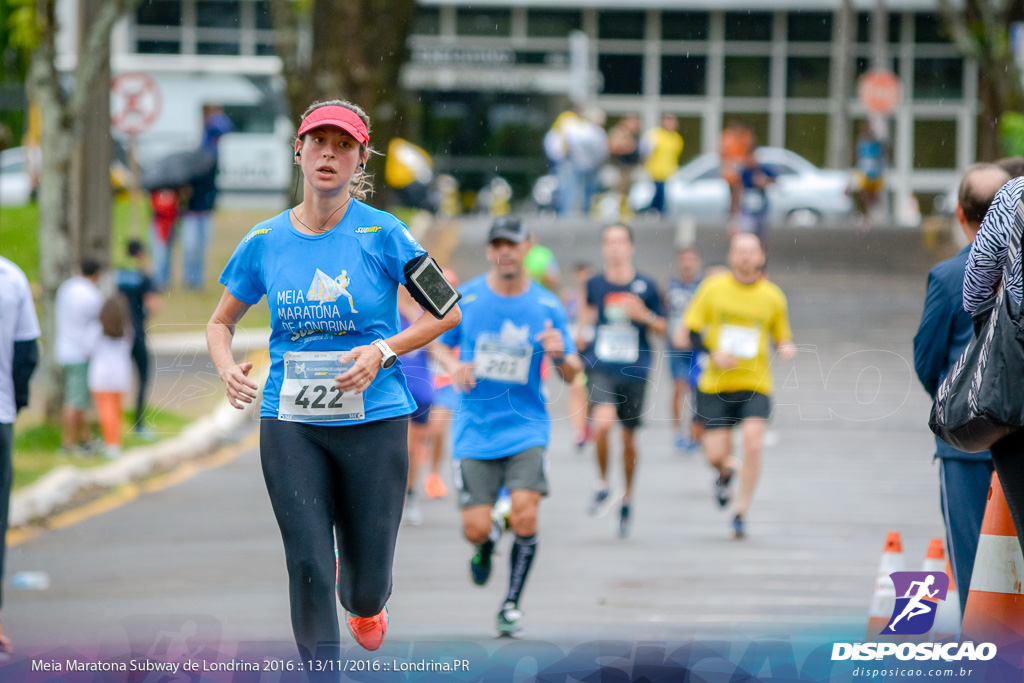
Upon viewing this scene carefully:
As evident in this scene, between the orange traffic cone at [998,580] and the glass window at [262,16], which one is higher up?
the glass window at [262,16]

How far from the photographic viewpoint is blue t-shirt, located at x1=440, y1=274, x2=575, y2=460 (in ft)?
23.8

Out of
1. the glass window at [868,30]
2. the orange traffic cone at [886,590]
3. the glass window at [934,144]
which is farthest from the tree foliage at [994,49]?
the glass window at [934,144]

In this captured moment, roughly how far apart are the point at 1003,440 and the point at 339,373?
2.03m

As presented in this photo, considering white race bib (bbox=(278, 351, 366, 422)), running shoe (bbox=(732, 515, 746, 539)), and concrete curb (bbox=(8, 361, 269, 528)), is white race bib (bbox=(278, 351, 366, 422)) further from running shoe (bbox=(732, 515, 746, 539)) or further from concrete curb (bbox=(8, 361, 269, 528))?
running shoe (bbox=(732, 515, 746, 539))

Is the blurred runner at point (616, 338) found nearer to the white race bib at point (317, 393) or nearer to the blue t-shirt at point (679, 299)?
the blue t-shirt at point (679, 299)

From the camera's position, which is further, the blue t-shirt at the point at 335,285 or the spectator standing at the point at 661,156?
the spectator standing at the point at 661,156

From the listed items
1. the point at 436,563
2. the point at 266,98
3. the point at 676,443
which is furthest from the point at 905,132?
the point at 436,563

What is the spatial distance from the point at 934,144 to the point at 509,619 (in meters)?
38.5

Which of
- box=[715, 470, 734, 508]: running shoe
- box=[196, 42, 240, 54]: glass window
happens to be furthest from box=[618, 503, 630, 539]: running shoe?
box=[196, 42, 240, 54]: glass window

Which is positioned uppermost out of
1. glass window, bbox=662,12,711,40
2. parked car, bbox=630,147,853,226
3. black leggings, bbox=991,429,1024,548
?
glass window, bbox=662,12,711,40

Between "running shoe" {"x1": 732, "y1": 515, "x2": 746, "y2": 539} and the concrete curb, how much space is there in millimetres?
3285

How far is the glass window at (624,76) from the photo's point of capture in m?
42.0

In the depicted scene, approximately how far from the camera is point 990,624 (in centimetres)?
487

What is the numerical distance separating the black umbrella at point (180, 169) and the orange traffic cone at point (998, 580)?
1688 cm
